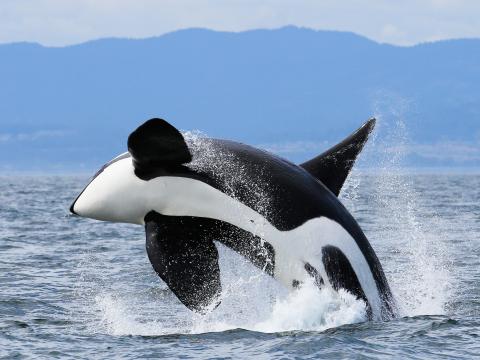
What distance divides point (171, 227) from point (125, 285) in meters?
6.79

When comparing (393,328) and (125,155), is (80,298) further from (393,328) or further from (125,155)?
(393,328)

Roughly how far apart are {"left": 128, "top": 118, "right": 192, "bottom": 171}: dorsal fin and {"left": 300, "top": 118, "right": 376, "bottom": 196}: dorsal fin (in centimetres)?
158

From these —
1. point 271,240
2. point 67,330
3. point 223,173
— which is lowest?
point 67,330

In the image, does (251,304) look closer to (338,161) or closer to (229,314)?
(229,314)

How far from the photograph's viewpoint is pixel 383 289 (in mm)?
11797

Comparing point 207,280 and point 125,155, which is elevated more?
point 125,155

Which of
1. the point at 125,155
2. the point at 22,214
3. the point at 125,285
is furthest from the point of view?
the point at 22,214

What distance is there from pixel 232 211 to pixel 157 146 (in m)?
1.14

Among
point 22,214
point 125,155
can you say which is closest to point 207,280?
point 125,155

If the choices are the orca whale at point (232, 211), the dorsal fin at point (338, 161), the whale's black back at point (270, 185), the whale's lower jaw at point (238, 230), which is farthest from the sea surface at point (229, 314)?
the dorsal fin at point (338, 161)

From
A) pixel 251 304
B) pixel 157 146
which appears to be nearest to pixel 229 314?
pixel 251 304

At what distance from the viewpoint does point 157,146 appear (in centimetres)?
1159

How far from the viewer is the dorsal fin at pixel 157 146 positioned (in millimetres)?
11266

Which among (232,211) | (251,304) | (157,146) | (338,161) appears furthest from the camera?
(251,304)
